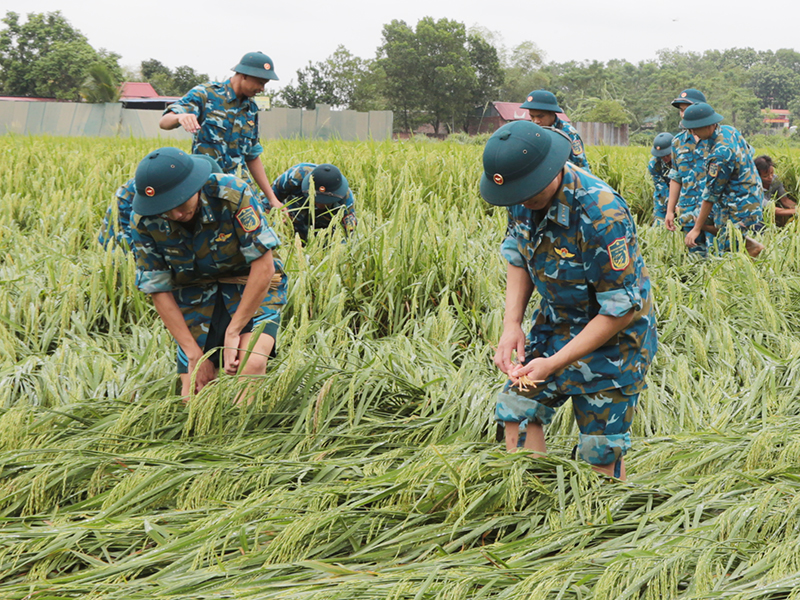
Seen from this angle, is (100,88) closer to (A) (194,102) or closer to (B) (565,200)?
(A) (194,102)

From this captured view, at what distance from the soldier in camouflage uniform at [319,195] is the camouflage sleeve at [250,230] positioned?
5.04ft

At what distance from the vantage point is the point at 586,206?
182 centimetres

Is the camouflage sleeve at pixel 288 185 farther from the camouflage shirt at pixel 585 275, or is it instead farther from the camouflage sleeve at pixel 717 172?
the camouflage sleeve at pixel 717 172

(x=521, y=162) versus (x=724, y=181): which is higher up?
(x=724, y=181)

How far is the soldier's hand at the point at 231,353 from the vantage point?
2.37 metres

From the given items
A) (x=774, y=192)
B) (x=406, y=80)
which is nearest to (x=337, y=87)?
(x=406, y=80)

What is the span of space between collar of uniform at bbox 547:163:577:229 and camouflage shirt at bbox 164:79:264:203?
8.38ft

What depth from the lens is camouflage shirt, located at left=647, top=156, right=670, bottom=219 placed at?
5.88 metres

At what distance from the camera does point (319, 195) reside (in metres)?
4.29

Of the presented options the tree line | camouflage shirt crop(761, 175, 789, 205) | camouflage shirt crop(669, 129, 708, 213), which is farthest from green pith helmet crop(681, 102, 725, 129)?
the tree line

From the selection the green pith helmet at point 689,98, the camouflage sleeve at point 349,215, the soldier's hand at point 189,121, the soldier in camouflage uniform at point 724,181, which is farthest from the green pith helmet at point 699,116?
the soldier's hand at point 189,121

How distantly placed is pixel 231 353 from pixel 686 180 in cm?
387

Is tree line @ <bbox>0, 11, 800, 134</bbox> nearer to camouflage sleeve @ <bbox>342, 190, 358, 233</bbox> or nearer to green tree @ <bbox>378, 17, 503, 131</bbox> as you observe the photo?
green tree @ <bbox>378, 17, 503, 131</bbox>

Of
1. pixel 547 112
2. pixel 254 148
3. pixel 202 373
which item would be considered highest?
pixel 547 112
